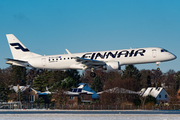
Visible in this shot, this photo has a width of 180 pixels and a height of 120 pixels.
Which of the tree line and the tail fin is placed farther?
the tree line

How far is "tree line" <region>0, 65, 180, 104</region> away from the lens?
255 feet

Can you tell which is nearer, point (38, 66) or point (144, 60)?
point (144, 60)

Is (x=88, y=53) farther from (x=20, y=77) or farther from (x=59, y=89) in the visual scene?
(x=20, y=77)

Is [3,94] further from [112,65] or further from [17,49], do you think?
[112,65]

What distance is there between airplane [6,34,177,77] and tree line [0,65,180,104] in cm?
2162

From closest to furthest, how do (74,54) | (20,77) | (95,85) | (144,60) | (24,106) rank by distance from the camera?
(144,60) → (74,54) → (24,106) → (95,85) → (20,77)

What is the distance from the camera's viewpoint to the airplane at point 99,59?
4762 cm

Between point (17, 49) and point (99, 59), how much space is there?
16.8 m

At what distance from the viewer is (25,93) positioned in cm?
8612

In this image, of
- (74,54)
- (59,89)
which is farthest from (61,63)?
(59,89)

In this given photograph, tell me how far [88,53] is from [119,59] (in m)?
5.79

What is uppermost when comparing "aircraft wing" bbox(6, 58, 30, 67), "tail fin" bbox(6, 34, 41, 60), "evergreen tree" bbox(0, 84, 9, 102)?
"tail fin" bbox(6, 34, 41, 60)

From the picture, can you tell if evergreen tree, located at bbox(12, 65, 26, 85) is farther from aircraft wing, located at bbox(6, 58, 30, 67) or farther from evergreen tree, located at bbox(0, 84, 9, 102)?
aircraft wing, located at bbox(6, 58, 30, 67)

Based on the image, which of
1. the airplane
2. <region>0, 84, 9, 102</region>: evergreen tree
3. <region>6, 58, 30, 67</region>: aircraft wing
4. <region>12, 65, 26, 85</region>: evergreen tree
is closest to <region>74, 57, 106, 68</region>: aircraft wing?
the airplane
